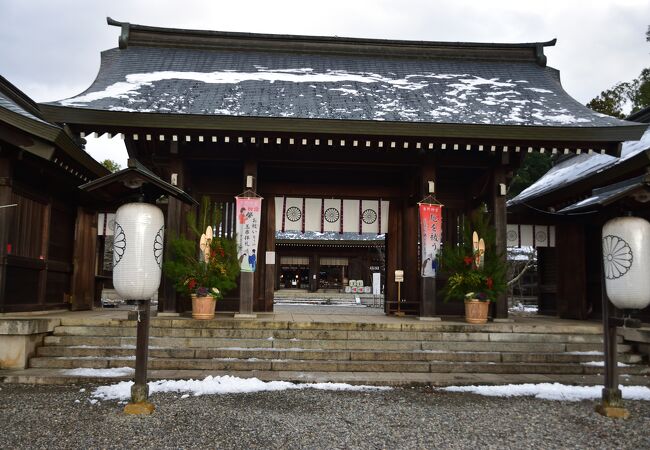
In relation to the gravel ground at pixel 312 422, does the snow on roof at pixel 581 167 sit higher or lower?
higher

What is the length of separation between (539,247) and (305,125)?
751cm

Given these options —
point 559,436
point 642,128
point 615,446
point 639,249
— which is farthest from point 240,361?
point 642,128

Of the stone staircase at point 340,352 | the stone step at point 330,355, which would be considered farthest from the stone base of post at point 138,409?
the stone step at point 330,355

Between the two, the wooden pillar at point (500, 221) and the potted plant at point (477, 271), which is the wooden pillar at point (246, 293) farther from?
the wooden pillar at point (500, 221)

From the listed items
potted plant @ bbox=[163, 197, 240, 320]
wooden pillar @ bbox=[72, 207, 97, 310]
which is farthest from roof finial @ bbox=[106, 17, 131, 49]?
potted plant @ bbox=[163, 197, 240, 320]

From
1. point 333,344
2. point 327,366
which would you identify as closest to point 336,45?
point 333,344

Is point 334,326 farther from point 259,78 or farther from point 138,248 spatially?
point 259,78

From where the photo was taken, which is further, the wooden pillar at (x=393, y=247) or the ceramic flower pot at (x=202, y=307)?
the wooden pillar at (x=393, y=247)

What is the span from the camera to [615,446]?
4.42 metres

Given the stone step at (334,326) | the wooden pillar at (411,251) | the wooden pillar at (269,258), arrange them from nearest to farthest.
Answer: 1. the stone step at (334,326)
2. the wooden pillar at (269,258)
3. the wooden pillar at (411,251)

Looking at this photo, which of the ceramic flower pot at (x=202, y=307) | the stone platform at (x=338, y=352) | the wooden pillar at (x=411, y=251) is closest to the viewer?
the stone platform at (x=338, y=352)

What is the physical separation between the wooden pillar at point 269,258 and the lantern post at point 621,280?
698 centimetres

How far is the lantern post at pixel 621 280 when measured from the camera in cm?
538

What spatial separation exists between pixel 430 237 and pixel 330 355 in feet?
12.1
